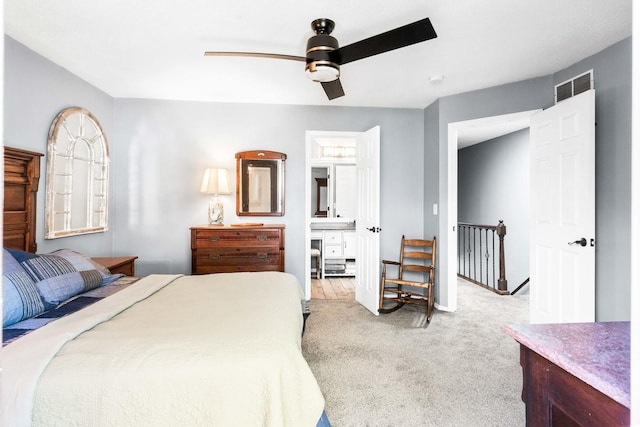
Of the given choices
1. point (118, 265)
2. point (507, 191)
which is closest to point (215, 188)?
point (118, 265)

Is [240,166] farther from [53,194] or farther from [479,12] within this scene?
[479,12]

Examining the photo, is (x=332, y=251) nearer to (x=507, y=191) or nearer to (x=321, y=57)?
(x=507, y=191)

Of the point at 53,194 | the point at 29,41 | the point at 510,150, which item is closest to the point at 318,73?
the point at 29,41

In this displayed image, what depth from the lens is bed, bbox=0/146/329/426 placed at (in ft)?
3.86

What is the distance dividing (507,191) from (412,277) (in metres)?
2.62

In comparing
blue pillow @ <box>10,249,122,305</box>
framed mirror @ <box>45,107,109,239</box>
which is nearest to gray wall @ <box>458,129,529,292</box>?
blue pillow @ <box>10,249,122,305</box>

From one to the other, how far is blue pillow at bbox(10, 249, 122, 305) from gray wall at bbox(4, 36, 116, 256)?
988 mm

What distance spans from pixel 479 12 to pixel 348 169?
3.83 metres

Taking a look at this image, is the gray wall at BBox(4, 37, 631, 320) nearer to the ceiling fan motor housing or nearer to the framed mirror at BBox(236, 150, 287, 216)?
the framed mirror at BBox(236, 150, 287, 216)

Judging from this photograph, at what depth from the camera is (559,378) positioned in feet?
3.06

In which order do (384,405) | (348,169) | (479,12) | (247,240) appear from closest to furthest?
(384,405) < (479,12) < (247,240) < (348,169)

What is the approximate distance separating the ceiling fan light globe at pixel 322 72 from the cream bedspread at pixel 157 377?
1.51 metres

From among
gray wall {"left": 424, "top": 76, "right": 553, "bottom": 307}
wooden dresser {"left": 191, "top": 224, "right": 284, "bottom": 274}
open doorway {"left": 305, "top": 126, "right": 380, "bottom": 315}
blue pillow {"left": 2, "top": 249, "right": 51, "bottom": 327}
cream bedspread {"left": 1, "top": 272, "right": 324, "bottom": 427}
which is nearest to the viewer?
cream bedspread {"left": 1, "top": 272, "right": 324, "bottom": 427}

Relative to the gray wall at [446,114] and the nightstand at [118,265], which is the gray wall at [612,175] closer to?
the gray wall at [446,114]
